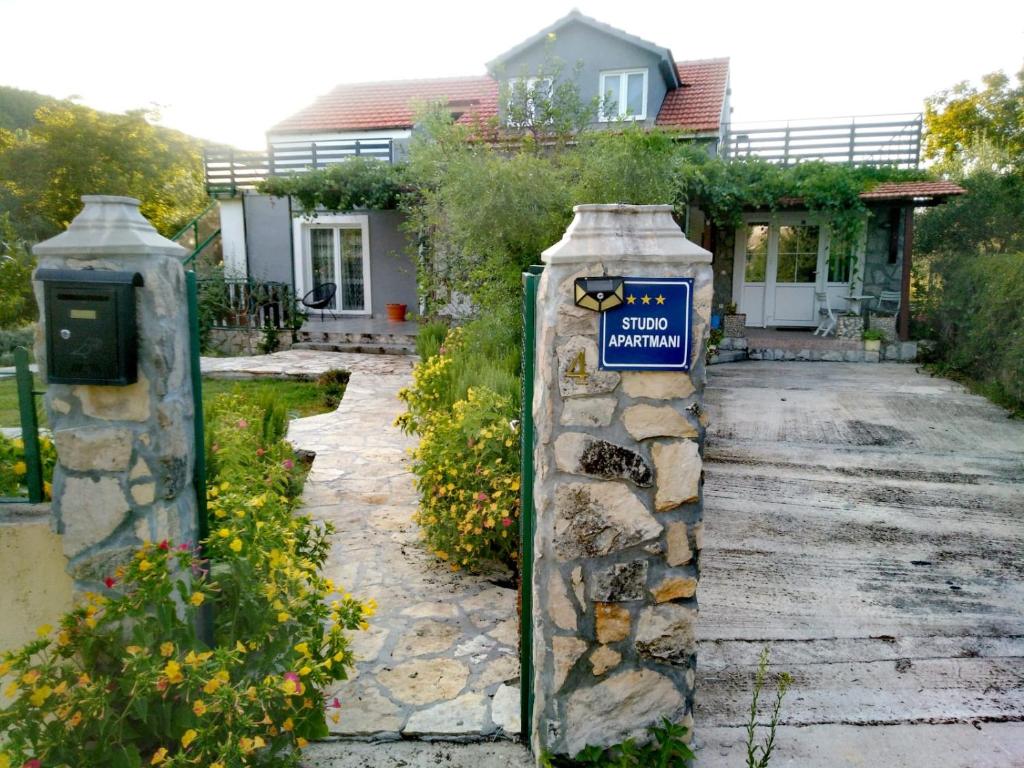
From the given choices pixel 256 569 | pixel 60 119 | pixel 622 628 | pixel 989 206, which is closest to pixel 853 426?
pixel 622 628

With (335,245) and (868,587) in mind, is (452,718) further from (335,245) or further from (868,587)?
(335,245)

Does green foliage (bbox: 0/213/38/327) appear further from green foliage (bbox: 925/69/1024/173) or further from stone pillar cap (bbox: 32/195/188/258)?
green foliage (bbox: 925/69/1024/173)

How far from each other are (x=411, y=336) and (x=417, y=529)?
8248 mm

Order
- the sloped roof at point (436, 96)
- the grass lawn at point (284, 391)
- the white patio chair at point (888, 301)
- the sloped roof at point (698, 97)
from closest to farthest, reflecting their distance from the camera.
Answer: the grass lawn at point (284, 391), the white patio chair at point (888, 301), the sloped roof at point (698, 97), the sloped roof at point (436, 96)

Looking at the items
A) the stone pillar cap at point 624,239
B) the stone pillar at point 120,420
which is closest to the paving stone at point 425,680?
the stone pillar at point 120,420

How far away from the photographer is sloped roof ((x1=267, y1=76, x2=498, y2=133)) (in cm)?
1675

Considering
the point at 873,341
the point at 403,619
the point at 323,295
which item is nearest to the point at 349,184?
the point at 323,295

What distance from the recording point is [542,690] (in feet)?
8.57

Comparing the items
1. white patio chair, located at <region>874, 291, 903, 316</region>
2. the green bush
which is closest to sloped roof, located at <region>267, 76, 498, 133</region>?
white patio chair, located at <region>874, 291, 903, 316</region>

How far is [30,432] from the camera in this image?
2723 millimetres

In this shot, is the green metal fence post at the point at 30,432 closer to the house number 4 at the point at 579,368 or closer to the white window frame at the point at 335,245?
the house number 4 at the point at 579,368

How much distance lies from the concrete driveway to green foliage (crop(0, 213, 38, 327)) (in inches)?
440

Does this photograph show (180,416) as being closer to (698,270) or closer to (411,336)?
(698,270)

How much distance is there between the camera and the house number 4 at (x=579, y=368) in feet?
8.02
